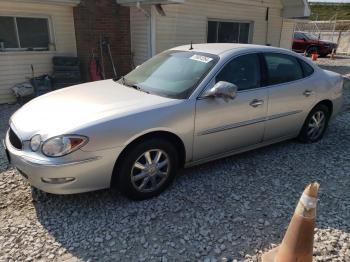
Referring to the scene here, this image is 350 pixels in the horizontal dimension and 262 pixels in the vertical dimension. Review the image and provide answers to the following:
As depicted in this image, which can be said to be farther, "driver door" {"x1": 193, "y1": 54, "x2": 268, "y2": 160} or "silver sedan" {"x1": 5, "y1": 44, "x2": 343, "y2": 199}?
"driver door" {"x1": 193, "y1": 54, "x2": 268, "y2": 160}

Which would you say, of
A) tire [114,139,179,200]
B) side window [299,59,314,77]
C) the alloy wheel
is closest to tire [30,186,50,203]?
tire [114,139,179,200]

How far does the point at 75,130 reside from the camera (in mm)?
2842

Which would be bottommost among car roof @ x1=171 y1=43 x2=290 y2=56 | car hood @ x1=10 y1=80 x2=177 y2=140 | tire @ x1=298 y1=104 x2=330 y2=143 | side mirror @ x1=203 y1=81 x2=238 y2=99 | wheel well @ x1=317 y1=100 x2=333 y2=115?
tire @ x1=298 y1=104 x2=330 y2=143

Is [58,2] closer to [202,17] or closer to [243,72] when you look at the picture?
[202,17]

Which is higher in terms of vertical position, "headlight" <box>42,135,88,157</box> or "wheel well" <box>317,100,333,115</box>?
"headlight" <box>42,135,88,157</box>

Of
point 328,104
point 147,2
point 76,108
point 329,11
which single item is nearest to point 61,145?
point 76,108

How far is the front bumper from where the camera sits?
2.80 meters

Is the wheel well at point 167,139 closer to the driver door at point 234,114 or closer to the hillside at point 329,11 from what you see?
the driver door at point 234,114

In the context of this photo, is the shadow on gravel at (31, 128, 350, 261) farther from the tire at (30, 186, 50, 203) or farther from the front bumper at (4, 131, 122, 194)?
the front bumper at (4, 131, 122, 194)

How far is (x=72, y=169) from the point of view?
282 cm

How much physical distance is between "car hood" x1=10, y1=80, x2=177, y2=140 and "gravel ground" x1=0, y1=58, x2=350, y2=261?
2.79ft

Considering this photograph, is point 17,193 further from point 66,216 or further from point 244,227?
point 244,227

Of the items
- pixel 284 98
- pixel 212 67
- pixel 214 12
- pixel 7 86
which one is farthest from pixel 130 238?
pixel 214 12

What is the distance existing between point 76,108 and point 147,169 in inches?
38.0
